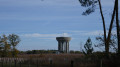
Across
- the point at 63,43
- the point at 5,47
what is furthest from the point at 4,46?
the point at 63,43

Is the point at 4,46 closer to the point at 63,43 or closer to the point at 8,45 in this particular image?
the point at 8,45

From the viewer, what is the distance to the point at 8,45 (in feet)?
163

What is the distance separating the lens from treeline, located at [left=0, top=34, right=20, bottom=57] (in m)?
49.9

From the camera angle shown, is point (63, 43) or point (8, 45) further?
point (63, 43)

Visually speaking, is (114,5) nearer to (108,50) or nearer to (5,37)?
(108,50)

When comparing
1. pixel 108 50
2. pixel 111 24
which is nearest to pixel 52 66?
pixel 108 50

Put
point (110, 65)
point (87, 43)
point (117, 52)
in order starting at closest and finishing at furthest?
point (110, 65) < point (117, 52) < point (87, 43)

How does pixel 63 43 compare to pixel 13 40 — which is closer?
pixel 13 40

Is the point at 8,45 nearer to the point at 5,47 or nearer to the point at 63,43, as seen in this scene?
the point at 5,47

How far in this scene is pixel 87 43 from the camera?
36.0 meters

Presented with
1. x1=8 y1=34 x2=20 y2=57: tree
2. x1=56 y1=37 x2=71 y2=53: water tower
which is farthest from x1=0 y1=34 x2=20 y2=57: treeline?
x1=56 y1=37 x2=71 y2=53: water tower

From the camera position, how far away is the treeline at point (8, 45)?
164 feet

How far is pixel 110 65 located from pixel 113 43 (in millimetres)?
3663

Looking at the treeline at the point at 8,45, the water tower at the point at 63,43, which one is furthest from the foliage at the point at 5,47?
the water tower at the point at 63,43
